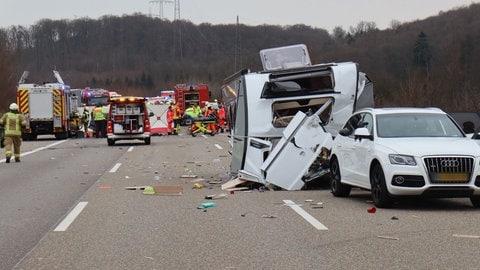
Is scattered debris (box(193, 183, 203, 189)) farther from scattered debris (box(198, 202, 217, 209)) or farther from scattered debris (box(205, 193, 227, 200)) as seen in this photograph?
scattered debris (box(198, 202, 217, 209))

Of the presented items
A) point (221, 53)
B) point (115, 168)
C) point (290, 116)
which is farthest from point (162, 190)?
point (221, 53)

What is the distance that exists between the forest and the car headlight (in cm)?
2398

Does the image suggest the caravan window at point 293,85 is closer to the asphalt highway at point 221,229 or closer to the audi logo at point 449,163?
the asphalt highway at point 221,229

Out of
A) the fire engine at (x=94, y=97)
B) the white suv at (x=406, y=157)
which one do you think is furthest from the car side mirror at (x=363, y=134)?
the fire engine at (x=94, y=97)

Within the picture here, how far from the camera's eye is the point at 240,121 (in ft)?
51.2

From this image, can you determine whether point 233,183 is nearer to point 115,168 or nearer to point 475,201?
point 475,201

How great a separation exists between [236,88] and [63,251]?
900 centimetres

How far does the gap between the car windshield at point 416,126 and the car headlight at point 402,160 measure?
944 millimetres

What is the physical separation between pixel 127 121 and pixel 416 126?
70.5 feet

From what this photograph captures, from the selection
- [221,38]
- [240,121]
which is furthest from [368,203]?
[221,38]

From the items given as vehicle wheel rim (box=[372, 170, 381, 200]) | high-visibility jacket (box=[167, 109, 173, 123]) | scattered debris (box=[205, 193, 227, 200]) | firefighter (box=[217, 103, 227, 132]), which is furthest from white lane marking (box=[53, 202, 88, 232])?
→ firefighter (box=[217, 103, 227, 132])

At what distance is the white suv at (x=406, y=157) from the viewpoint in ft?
34.9

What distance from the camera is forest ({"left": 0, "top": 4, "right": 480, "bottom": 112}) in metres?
62.7

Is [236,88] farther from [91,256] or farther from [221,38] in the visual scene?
[221,38]
